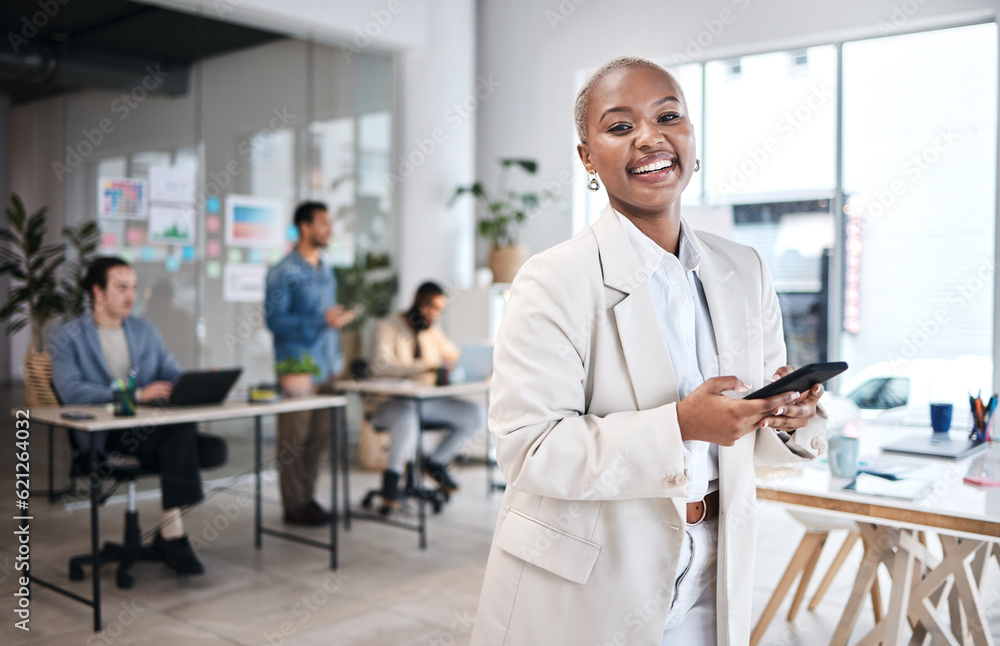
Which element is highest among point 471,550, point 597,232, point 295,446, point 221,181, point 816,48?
point 816,48

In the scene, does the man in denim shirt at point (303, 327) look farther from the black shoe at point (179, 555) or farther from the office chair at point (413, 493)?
the black shoe at point (179, 555)

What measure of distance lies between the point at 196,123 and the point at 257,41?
81 centimetres

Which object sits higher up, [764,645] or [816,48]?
[816,48]

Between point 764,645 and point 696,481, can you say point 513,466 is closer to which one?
point 696,481

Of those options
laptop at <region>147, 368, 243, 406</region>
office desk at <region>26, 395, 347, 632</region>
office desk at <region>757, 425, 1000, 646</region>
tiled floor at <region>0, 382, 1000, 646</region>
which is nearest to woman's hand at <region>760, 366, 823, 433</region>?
office desk at <region>757, 425, 1000, 646</region>

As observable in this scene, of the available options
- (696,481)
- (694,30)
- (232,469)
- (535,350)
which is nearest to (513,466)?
(535,350)

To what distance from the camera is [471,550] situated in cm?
434

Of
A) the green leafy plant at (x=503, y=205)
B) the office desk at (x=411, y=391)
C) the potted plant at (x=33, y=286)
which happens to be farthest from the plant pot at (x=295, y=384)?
the green leafy plant at (x=503, y=205)

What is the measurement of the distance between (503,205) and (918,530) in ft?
15.9

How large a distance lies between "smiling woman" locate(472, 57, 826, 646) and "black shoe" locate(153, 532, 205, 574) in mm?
3064

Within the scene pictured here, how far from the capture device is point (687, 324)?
49.8 inches

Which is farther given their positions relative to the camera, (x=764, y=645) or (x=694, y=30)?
(x=694, y=30)

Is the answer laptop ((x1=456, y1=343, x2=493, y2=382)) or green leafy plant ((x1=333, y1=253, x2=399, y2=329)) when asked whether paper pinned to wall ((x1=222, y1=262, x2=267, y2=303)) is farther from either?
laptop ((x1=456, y1=343, x2=493, y2=382))

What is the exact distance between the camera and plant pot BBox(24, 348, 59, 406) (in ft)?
16.2
